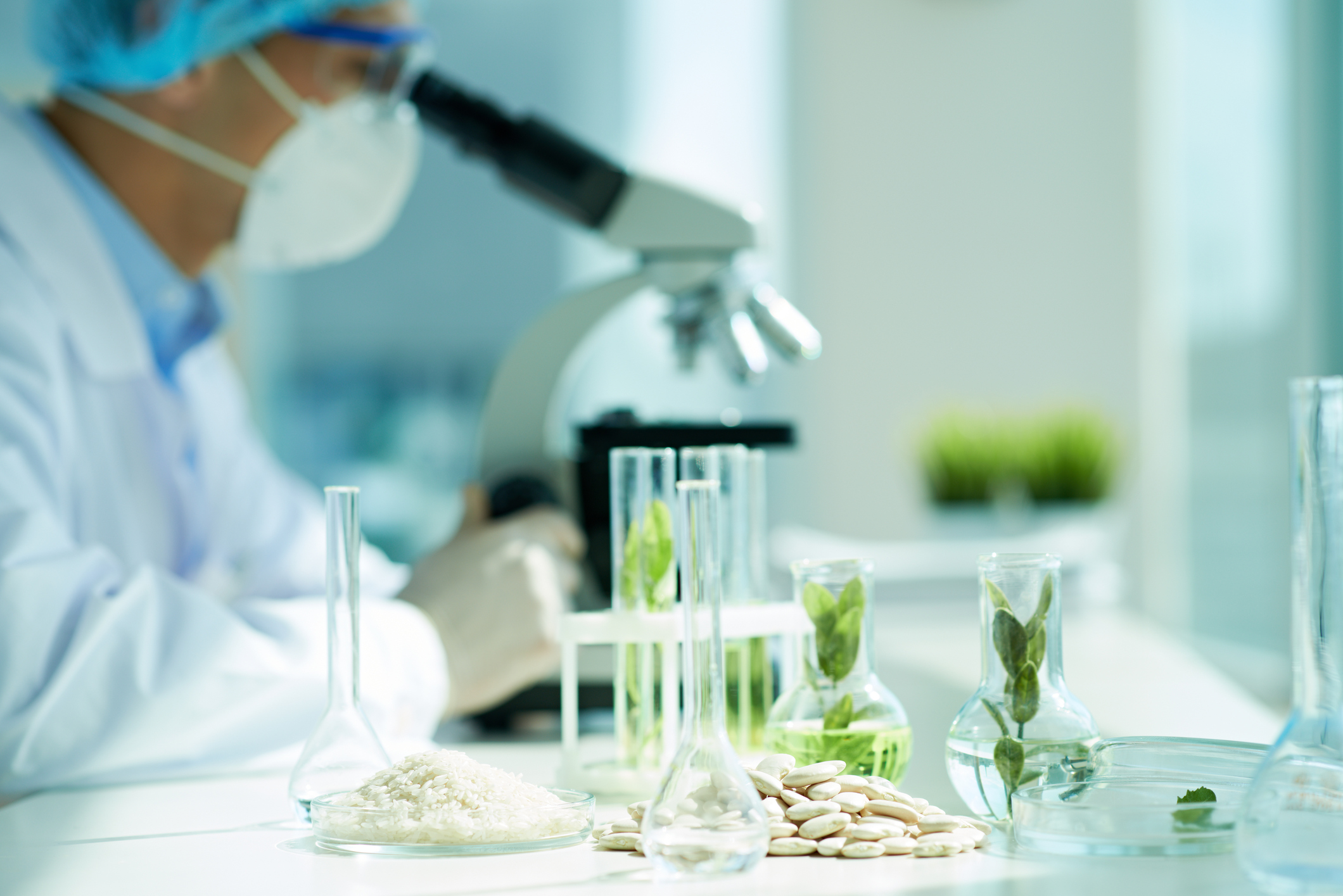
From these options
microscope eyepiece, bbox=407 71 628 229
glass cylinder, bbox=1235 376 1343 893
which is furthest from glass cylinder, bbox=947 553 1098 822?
microscope eyepiece, bbox=407 71 628 229

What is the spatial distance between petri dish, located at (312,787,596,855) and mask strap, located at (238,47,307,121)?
3.57 ft

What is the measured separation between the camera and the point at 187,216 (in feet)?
5.38

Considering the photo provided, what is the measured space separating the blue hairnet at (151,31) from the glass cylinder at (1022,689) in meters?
1.14

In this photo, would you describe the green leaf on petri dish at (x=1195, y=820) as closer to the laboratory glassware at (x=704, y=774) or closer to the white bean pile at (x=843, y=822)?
the white bean pile at (x=843, y=822)

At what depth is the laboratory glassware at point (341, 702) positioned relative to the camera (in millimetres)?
695

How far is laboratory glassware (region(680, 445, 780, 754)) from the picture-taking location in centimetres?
82

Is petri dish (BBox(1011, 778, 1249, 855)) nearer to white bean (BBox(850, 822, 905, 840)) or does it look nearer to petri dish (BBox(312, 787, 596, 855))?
white bean (BBox(850, 822, 905, 840))

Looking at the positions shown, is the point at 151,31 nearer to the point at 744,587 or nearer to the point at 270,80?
the point at 270,80

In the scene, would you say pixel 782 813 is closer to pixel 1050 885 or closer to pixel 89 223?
pixel 1050 885

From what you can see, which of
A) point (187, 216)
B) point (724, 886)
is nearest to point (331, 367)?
point (187, 216)

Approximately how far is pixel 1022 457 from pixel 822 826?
5.49 feet

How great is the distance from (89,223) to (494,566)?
2.12 ft

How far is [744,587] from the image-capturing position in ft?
2.75

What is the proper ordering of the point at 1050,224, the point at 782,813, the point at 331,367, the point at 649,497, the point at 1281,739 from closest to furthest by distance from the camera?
the point at 1281,739
the point at 782,813
the point at 649,497
the point at 1050,224
the point at 331,367
